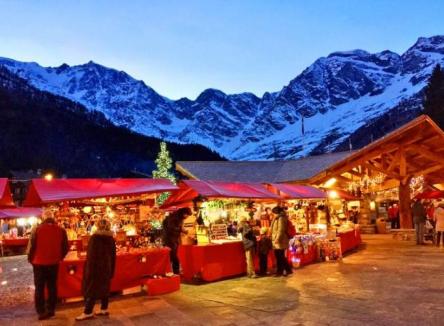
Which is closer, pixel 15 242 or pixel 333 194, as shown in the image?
pixel 333 194

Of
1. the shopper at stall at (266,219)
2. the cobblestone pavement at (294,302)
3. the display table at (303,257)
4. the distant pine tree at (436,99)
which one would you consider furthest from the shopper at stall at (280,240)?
the distant pine tree at (436,99)

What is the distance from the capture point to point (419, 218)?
1603 cm

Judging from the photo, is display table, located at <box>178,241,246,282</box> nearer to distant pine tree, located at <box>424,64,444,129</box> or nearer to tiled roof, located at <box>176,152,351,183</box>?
tiled roof, located at <box>176,152,351,183</box>

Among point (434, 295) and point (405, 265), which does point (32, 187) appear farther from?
point (405, 265)

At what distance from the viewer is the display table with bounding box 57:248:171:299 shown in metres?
8.30

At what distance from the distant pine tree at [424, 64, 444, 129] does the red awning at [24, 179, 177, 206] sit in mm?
36514

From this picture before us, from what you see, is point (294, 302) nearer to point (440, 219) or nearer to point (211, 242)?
point (211, 242)

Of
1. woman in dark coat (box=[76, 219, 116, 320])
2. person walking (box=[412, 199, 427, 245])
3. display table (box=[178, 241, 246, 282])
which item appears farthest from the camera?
person walking (box=[412, 199, 427, 245])

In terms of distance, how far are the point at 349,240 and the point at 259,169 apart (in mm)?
11934

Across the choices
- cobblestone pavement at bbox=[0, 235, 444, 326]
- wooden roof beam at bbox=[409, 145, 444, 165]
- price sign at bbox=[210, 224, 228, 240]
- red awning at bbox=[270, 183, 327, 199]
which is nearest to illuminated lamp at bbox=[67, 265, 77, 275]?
cobblestone pavement at bbox=[0, 235, 444, 326]

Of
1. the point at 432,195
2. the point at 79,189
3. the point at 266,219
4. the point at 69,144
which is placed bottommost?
the point at 266,219

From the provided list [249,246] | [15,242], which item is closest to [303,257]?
[249,246]

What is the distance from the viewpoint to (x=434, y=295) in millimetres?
7797

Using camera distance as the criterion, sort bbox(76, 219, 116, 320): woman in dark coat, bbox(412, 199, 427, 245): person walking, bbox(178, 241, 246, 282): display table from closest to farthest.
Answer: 1. bbox(76, 219, 116, 320): woman in dark coat
2. bbox(178, 241, 246, 282): display table
3. bbox(412, 199, 427, 245): person walking
